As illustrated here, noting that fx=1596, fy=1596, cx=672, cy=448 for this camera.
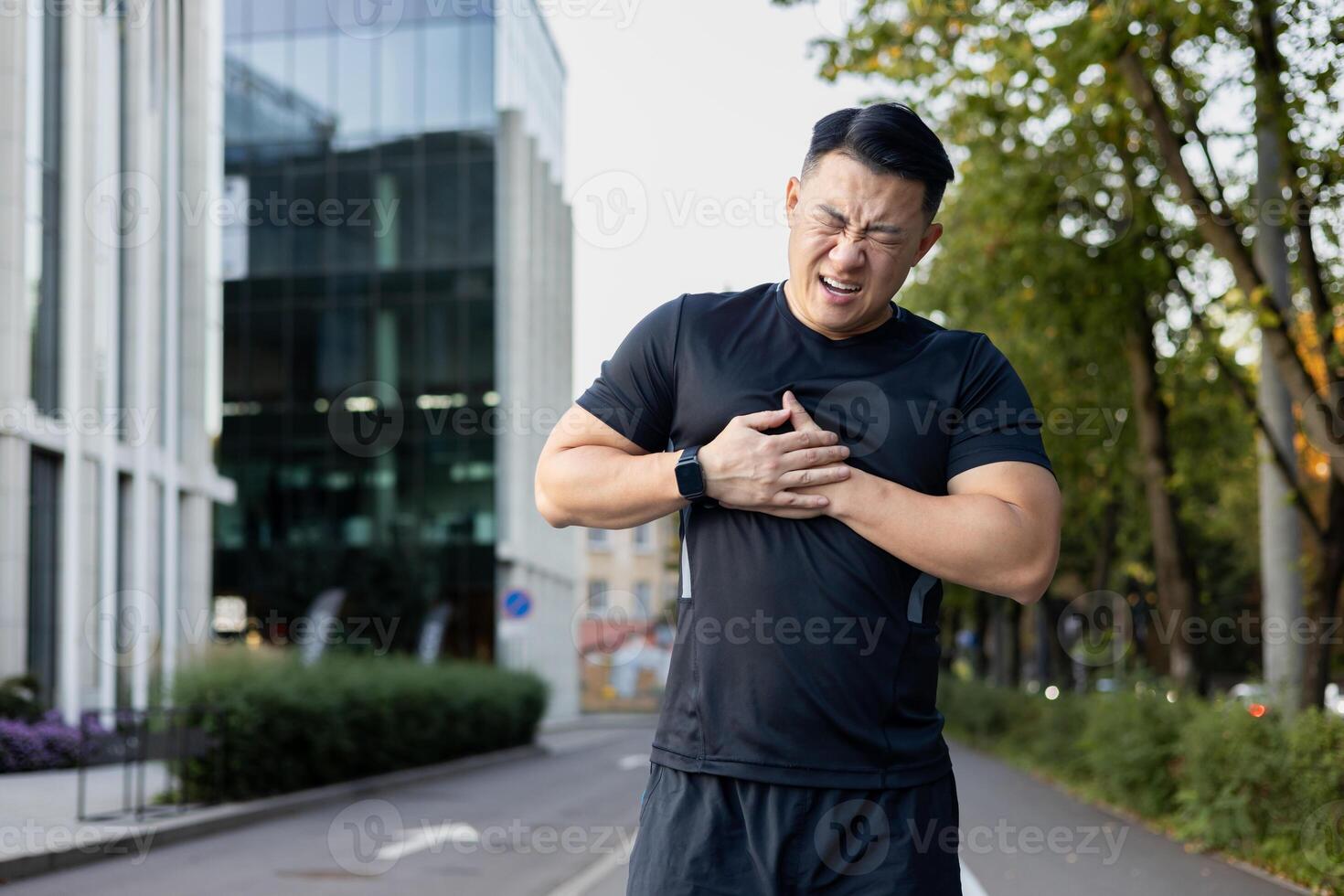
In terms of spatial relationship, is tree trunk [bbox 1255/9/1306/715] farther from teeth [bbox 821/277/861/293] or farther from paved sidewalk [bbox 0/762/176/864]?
teeth [bbox 821/277/861/293]

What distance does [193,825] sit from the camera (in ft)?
45.0

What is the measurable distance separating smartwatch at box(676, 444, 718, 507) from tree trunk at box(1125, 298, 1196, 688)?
→ 1677cm

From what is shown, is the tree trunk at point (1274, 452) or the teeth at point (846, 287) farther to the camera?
the tree trunk at point (1274, 452)

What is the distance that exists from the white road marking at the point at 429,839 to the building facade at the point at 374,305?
29.8 metres

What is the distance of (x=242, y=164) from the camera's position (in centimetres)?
4588

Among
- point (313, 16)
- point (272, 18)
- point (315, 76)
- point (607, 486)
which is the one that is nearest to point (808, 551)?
point (607, 486)

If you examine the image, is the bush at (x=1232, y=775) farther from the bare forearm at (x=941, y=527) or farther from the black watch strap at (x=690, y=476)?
the black watch strap at (x=690, y=476)

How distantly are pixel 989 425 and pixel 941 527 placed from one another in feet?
0.67

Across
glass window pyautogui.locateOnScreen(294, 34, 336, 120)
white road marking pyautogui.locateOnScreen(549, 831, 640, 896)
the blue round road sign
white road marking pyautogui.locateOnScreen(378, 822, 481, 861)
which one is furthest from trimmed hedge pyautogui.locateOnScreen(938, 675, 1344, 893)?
glass window pyautogui.locateOnScreen(294, 34, 336, 120)

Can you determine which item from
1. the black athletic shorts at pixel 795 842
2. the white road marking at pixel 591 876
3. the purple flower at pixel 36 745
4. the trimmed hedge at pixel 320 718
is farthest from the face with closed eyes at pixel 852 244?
the purple flower at pixel 36 745

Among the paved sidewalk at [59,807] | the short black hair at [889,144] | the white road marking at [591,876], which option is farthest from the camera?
the paved sidewalk at [59,807]

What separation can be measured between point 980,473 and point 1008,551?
0.13 m

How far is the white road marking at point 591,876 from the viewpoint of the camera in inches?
395

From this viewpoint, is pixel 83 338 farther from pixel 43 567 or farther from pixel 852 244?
pixel 852 244
